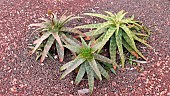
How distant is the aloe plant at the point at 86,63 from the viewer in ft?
12.4

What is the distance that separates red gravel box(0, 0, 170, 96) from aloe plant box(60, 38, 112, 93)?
0.59ft

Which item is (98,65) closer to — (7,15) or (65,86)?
(65,86)

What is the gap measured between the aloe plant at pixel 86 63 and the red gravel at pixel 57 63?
0.59ft

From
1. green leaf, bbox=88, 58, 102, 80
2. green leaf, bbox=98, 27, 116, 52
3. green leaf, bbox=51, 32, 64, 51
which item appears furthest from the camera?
green leaf, bbox=51, 32, 64, 51

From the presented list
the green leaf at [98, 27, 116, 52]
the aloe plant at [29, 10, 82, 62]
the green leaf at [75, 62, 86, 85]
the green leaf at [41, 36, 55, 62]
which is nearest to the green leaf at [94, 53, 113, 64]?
the green leaf at [98, 27, 116, 52]

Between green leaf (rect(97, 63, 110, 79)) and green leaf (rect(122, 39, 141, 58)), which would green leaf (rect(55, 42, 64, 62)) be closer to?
green leaf (rect(97, 63, 110, 79))

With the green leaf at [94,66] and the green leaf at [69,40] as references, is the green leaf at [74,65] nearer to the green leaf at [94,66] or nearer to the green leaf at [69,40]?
the green leaf at [94,66]

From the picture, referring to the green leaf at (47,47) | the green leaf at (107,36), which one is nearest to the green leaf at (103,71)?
the green leaf at (107,36)

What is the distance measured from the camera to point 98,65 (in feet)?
12.6

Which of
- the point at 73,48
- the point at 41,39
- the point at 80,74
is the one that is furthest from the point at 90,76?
the point at 41,39

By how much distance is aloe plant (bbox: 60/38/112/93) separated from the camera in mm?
3773

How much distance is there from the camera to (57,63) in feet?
13.5

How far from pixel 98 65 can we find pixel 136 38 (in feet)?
2.01

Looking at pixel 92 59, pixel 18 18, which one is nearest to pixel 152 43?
pixel 92 59
